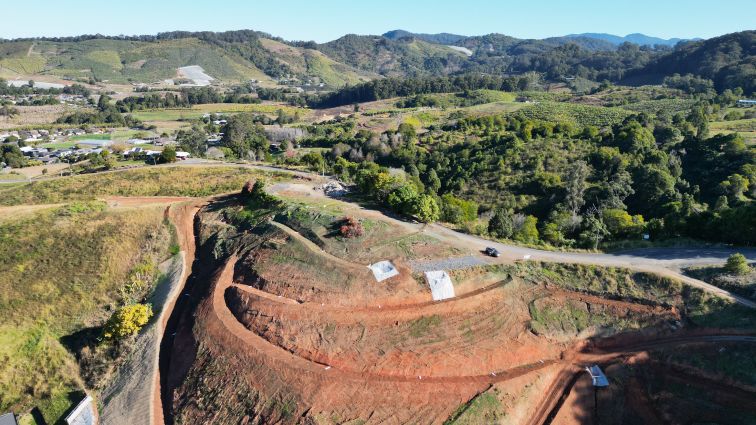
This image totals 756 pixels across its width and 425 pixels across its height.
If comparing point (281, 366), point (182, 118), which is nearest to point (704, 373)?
point (281, 366)

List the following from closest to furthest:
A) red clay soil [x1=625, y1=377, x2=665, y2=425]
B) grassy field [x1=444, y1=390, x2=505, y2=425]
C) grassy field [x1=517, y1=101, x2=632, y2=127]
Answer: grassy field [x1=444, y1=390, x2=505, y2=425] → red clay soil [x1=625, y1=377, x2=665, y2=425] → grassy field [x1=517, y1=101, x2=632, y2=127]

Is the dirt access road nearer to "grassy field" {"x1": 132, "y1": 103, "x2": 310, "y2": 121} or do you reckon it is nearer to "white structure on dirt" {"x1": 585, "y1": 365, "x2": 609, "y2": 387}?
"white structure on dirt" {"x1": 585, "y1": 365, "x2": 609, "y2": 387}

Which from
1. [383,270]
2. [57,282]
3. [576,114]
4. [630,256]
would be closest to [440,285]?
[383,270]

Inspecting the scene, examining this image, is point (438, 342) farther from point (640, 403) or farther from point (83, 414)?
point (83, 414)

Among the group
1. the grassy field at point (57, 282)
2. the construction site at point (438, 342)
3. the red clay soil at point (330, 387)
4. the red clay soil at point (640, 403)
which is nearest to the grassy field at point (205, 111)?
the grassy field at point (57, 282)

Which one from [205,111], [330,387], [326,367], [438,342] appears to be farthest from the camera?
[205,111]

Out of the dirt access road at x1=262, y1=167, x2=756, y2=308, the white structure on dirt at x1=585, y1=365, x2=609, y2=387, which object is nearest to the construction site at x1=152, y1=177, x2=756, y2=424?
the white structure on dirt at x1=585, y1=365, x2=609, y2=387

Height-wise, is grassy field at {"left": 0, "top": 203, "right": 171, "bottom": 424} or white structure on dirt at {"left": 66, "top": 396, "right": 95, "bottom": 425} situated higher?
grassy field at {"left": 0, "top": 203, "right": 171, "bottom": 424}
